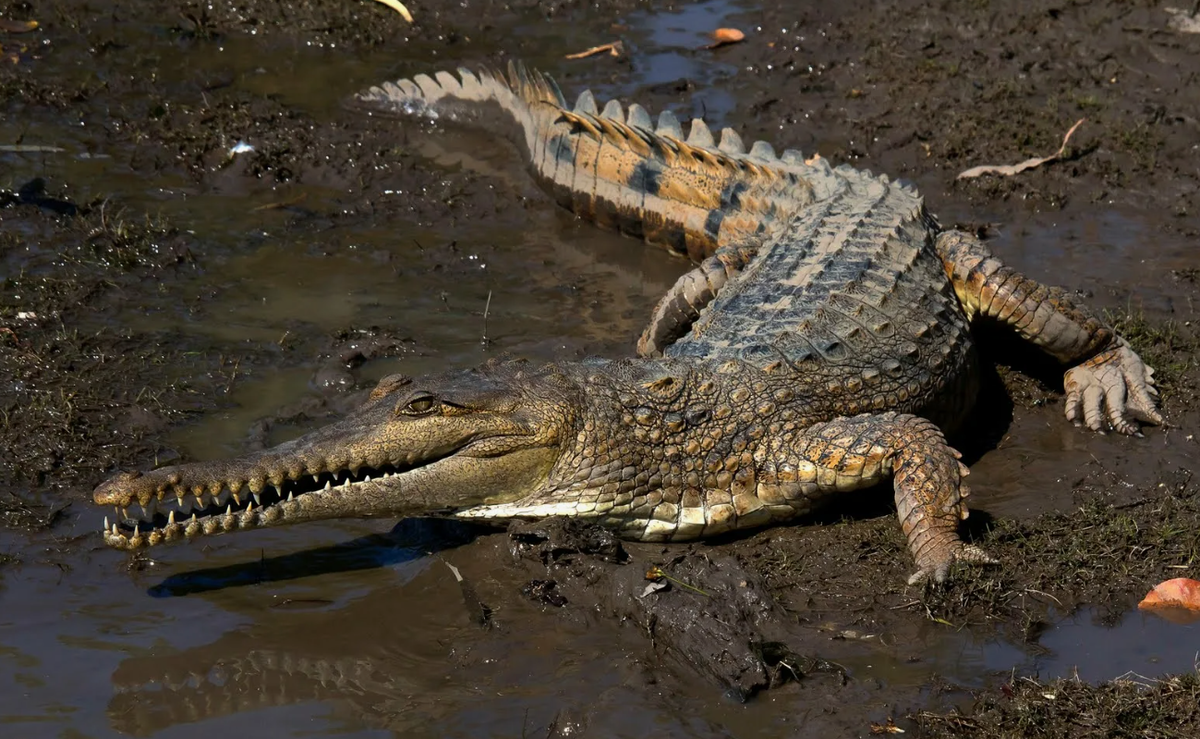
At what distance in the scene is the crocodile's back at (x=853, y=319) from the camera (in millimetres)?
5367

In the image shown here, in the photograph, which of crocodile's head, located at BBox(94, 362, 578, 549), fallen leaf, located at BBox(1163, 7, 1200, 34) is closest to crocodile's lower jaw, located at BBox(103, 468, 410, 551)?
crocodile's head, located at BBox(94, 362, 578, 549)

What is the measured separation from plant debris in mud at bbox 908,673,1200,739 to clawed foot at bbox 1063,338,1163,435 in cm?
207

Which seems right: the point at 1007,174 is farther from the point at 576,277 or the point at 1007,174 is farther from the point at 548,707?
the point at 548,707

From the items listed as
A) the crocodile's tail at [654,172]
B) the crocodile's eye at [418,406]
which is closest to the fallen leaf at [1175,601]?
the crocodile's eye at [418,406]

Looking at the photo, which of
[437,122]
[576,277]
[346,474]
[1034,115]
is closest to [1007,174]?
[1034,115]

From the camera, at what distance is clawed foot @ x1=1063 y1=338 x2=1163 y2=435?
6047mm

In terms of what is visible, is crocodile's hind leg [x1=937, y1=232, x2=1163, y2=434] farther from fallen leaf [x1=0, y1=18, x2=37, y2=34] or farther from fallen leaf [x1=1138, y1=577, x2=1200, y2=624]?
fallen leaf [x1=0, y1=18, x2=37, y2=34]

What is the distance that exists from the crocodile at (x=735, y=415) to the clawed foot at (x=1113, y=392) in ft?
0.03

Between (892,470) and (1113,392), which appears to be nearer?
(892,470)

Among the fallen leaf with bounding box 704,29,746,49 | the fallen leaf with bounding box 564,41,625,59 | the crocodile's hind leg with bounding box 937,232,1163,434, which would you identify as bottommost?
the crocodile's hind leg with bounding box 937,232,1163,434

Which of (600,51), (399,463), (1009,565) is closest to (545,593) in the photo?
(399,463)

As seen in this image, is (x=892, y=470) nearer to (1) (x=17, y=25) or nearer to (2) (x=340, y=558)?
(2) (x=340, y=558)

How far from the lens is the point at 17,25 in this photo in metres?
9.84

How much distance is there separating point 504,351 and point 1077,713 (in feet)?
11.2
